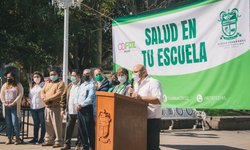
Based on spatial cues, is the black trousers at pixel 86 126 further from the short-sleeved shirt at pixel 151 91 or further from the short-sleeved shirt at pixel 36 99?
the short-sleeved shirt at pixel 151 91

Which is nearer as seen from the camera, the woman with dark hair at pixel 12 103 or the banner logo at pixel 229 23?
the banner logo at pixel 229 23

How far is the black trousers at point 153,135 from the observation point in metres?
6.30

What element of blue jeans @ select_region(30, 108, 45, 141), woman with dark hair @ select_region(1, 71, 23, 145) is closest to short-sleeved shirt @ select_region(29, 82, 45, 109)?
blue jeans @ select_region(30, 108, 45, 141)

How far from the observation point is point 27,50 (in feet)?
81.9

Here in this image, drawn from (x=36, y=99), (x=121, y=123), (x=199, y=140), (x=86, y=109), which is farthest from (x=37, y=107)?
(x=121, y=123)

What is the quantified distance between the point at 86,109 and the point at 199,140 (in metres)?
3.77

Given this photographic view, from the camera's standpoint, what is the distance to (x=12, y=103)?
32.7 ft

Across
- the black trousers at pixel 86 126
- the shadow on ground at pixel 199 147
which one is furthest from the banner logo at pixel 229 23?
the shadow on ground at pixel 199 147

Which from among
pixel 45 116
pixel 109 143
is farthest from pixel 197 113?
pixel 109 143

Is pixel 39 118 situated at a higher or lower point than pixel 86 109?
lower

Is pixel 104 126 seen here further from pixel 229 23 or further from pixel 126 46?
pixel 126 46

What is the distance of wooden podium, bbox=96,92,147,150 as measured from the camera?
5.81 m

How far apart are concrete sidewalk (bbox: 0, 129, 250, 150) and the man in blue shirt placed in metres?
1.11

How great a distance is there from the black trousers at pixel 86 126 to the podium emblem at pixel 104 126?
105 inches
